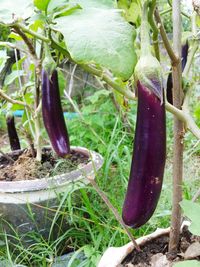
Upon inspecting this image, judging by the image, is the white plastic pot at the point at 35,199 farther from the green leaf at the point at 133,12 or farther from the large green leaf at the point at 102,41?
the large green leaf at the point at 102,41

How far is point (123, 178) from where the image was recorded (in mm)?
1420

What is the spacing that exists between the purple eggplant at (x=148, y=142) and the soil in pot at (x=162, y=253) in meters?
0.21

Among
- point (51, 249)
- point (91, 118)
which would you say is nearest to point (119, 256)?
point (51, 249)

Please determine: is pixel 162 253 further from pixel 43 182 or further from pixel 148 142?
pixel 43 182

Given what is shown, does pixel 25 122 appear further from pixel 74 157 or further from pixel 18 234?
pixel 18 234

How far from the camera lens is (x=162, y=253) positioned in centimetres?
72

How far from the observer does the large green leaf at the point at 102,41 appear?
0.38m

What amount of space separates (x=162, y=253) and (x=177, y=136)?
0.23 m

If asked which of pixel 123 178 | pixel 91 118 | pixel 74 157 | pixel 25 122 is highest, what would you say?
pixel 25 122

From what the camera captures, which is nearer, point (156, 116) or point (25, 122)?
point (156, 116)

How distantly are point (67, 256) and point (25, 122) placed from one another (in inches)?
16.3

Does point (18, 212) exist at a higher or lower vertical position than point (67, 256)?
higher

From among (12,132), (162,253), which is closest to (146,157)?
(162,253)

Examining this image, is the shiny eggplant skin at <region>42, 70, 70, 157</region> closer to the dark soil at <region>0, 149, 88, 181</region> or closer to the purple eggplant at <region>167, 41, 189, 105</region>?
the purple eggplant at <region>167, 41, 189, 105</region>
